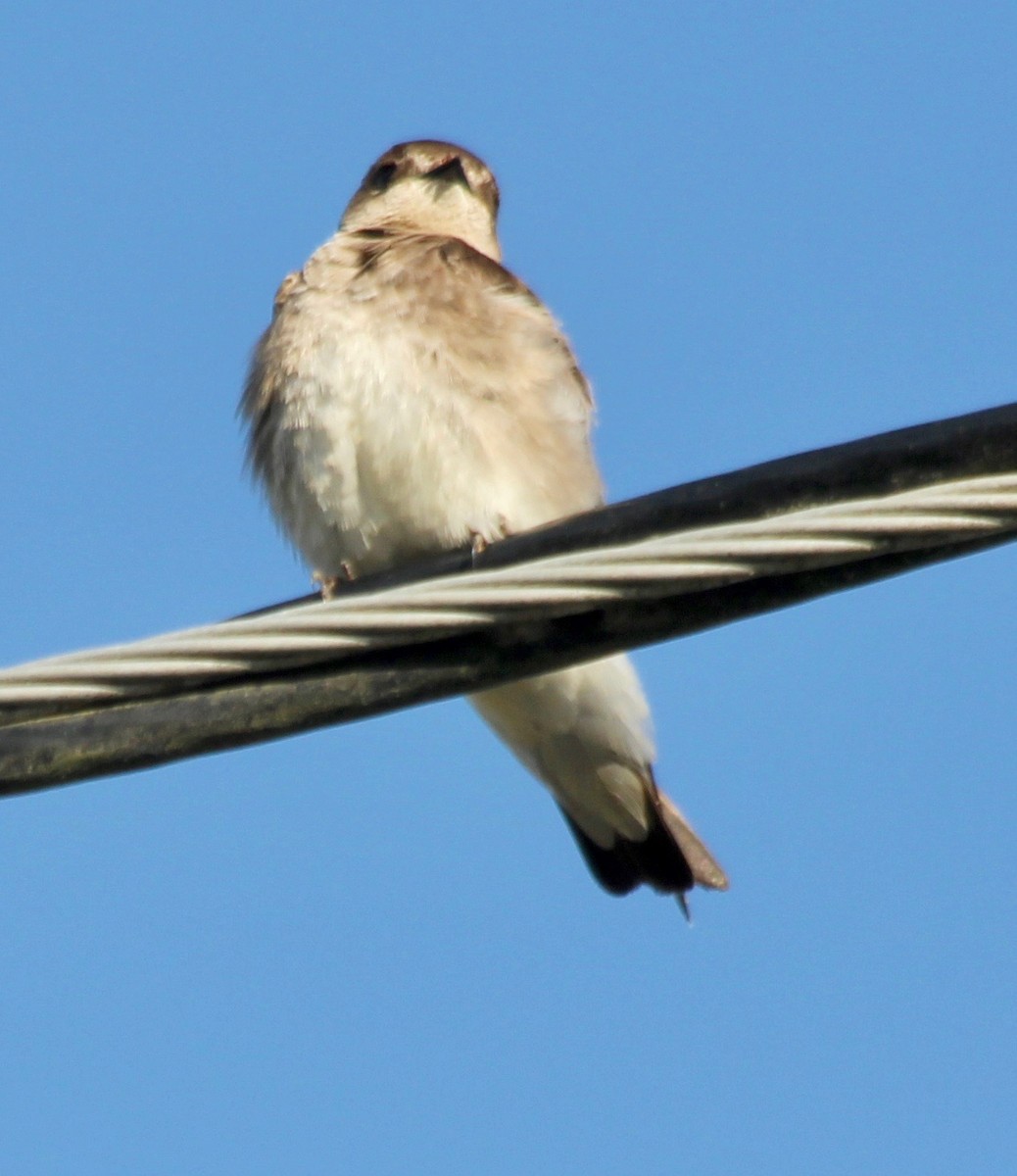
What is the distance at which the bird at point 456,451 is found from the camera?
17.8ft

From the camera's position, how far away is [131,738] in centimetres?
299

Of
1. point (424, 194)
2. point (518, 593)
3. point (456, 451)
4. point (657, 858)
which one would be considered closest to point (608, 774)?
point (657, 858)

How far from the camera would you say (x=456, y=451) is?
5.41 m

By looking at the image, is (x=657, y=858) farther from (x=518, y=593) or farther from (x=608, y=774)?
(x=518, y=593)

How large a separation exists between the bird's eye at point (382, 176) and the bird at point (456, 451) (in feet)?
3.55

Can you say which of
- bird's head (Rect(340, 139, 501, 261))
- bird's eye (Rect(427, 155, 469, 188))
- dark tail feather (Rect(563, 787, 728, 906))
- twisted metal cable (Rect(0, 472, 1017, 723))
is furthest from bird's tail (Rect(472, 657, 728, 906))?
twisted metal cable (Rect(0, 472, 1017, 723))

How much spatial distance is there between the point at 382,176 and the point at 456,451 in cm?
225

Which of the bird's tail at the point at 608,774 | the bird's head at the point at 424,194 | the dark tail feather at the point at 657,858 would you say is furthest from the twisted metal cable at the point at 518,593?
the bird's head at the point at 424,194

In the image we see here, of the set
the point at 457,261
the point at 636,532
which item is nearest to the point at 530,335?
the point at 457,261

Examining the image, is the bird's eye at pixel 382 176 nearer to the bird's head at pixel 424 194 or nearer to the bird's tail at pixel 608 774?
the bird's head at pixel 424 194

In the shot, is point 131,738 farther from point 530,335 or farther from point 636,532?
point 530,335

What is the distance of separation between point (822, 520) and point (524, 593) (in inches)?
16.6

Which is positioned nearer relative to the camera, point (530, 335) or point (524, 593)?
point (524, 593)

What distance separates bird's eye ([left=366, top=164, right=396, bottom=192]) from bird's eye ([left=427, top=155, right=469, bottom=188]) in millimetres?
146
